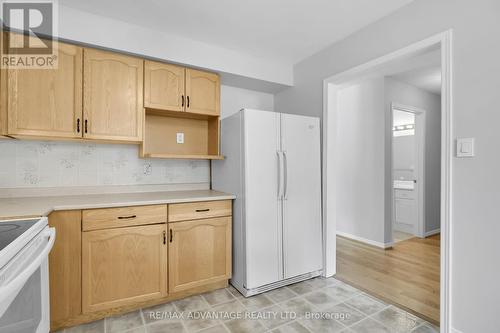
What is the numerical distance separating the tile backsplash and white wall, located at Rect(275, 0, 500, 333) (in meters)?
2.45

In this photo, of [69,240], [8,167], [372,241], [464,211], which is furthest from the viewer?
[372,241]

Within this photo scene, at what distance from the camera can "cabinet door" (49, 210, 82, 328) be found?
1788 mm

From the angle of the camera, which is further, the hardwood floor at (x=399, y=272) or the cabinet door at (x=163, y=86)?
the cabinet door at (x=163, y=86)

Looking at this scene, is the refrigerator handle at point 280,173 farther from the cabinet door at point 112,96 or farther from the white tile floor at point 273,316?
the cabinet door at point 112,96

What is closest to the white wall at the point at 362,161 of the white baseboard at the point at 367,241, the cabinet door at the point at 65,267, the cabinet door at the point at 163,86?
the white baseboard at the point at 367,241

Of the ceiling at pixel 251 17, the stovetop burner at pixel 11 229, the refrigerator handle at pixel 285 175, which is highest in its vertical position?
the ceiling at pixel 251 17

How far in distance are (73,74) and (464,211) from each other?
3.07m

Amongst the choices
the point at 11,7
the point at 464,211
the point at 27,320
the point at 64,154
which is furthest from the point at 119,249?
the point at 464,211

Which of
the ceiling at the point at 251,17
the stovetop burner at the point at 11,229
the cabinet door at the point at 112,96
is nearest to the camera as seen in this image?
the stovetop burner at the point at 11,229

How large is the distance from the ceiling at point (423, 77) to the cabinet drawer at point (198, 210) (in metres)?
3.20

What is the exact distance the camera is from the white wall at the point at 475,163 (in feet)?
5.19

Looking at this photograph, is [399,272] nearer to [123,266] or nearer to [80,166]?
[123,266]

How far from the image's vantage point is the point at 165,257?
2166 mm

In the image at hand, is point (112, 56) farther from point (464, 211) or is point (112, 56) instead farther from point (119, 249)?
point (464, 211)
